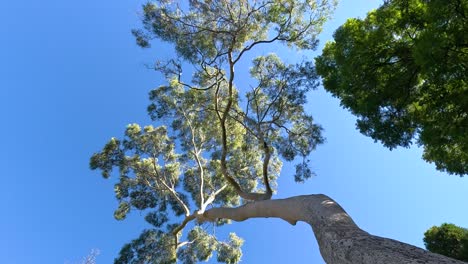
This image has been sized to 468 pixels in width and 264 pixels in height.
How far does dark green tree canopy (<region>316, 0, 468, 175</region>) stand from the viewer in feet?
21.6

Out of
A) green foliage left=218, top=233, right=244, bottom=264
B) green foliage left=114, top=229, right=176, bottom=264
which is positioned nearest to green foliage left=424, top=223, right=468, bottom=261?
green foliage left=218, top=233, right=244, bottom=264

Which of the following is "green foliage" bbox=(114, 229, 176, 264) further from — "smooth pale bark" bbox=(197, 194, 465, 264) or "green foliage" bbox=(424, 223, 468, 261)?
"green foliage" bbox=(424, 223, 468, 261)

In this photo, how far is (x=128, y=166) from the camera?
1532 cm

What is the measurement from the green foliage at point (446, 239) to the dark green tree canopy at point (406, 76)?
13.3ft

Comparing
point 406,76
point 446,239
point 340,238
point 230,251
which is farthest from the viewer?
point 230,251

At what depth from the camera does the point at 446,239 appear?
40.9 feet

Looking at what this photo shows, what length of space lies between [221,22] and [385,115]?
645 cm

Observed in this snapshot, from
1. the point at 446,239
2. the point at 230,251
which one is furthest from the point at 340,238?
the point at 230,251

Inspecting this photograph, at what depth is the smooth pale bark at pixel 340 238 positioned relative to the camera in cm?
332

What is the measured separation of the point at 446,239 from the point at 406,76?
745 cm

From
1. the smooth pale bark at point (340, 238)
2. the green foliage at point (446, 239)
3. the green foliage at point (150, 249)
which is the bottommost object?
the smooth pale bark at point (340, 238)

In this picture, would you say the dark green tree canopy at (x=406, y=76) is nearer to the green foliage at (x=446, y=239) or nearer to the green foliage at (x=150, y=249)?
the green foliage at (x=446, y=239)

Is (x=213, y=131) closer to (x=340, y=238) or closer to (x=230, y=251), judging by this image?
(x=230, y=251)

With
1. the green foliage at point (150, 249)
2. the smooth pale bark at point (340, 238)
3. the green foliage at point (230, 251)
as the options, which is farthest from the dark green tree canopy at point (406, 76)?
the green foliage at point (230, 251)
